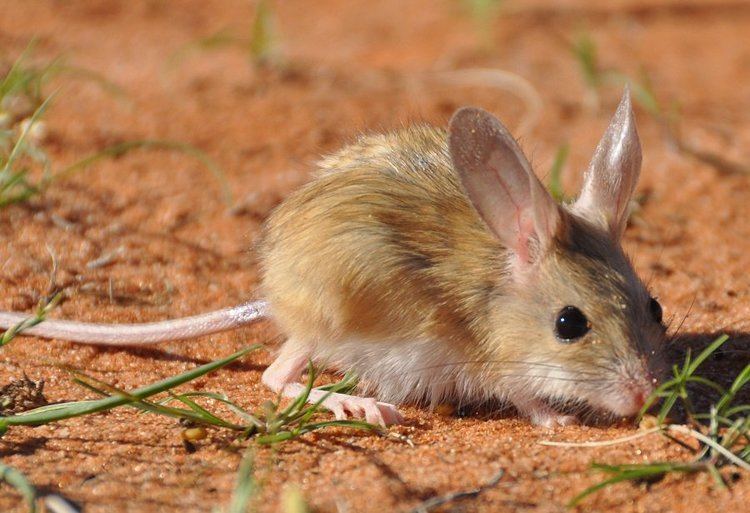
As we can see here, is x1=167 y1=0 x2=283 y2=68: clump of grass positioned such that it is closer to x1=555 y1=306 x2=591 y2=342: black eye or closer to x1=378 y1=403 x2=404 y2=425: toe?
x1=378 y1=403 x2=404 y2=425: toe

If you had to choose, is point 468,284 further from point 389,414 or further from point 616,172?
point 616,172

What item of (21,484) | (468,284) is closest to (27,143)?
(468,284)

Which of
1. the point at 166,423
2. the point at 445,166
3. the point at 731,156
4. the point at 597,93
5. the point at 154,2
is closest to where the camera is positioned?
the point at 166,423

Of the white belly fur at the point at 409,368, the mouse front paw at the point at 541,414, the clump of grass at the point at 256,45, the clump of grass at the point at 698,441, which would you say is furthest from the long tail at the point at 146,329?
the clump of grass at the point at 256,45

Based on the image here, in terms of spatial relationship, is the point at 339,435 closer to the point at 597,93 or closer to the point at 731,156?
the point at 731,156

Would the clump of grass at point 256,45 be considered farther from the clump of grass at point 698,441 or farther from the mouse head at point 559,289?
the clump of grass at point 698,441

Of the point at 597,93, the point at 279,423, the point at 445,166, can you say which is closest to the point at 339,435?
the point at 279,423
